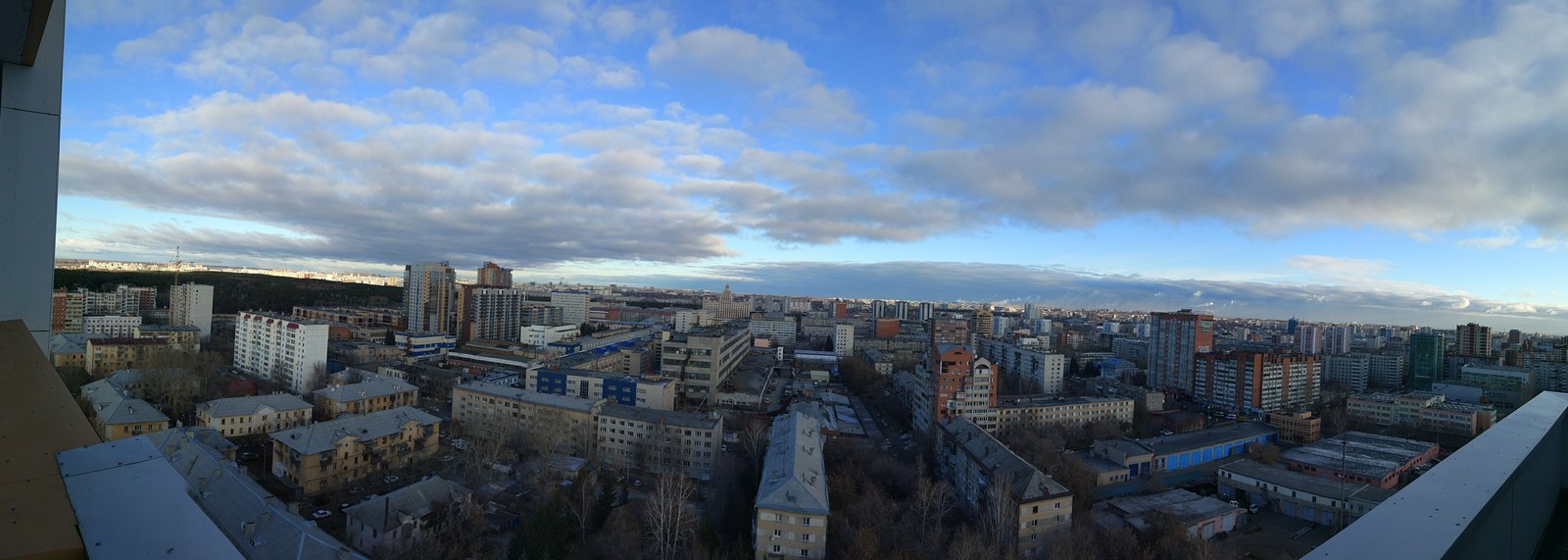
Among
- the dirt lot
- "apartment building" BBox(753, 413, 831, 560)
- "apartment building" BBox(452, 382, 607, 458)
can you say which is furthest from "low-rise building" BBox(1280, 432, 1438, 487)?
"apartment building" BBox(452, 382, 607, 458)

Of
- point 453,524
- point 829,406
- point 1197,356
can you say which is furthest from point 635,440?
point 1197,356

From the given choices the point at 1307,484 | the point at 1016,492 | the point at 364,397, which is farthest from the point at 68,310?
the point at 1307,484

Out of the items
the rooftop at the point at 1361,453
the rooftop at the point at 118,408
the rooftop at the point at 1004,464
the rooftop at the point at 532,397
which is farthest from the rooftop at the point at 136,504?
the rooftop at the point at 1361,453

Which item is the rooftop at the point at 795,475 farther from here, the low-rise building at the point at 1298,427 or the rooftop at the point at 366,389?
the low-rise building at the point at 1298,427

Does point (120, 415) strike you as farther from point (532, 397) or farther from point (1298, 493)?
point (1298, 493)

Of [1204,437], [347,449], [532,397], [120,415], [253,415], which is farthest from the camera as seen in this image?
[1204,437]

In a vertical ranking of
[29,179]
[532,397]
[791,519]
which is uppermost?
[29,179]
